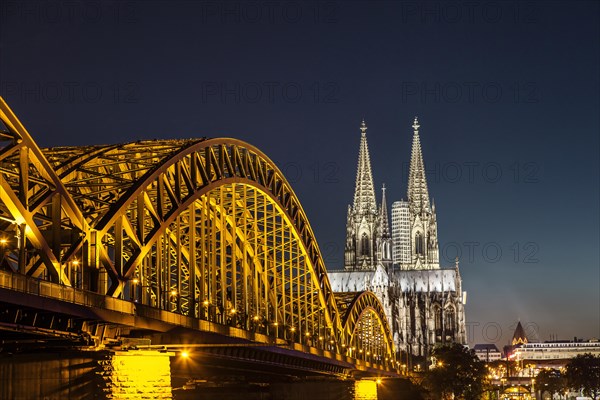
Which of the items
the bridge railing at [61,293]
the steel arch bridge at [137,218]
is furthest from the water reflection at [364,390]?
the bridge railing at [61,293]

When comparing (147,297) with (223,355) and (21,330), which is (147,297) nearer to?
(223,355)

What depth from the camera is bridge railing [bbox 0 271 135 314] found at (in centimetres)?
4583

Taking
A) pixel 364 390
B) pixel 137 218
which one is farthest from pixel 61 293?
pixel 364 390

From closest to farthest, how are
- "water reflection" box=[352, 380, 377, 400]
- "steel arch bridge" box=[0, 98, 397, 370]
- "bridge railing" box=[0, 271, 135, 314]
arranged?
"bridge railing" box=[0, 271, 135, 314] < "steel arch bridge" box=[0, 98, 397, 370] < "water reflection" box=[352, 380, 377, 400]

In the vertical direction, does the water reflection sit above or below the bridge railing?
below

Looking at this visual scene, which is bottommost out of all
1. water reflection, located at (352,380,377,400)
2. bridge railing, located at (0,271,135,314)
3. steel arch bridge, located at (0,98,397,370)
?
water reflection, located at (352,380,377,400)

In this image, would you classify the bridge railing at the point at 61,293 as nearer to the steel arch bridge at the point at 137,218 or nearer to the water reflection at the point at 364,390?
the steel arch bridge at the point at 137,218

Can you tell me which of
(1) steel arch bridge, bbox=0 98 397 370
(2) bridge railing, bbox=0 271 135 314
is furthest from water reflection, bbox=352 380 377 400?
(2) bridge railing, bbox=0 271 135 314

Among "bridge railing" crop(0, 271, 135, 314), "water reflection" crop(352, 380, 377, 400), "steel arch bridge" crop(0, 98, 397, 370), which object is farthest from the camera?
"water reflection" crop(352, 380, 377, 400)

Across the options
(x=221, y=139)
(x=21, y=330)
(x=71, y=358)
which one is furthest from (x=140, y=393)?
(x=221, y=139)

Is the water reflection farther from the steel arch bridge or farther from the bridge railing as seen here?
the bridge railing

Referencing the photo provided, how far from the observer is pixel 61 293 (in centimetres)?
5056

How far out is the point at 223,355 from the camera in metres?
76.6

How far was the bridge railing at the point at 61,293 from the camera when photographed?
1805 inches
